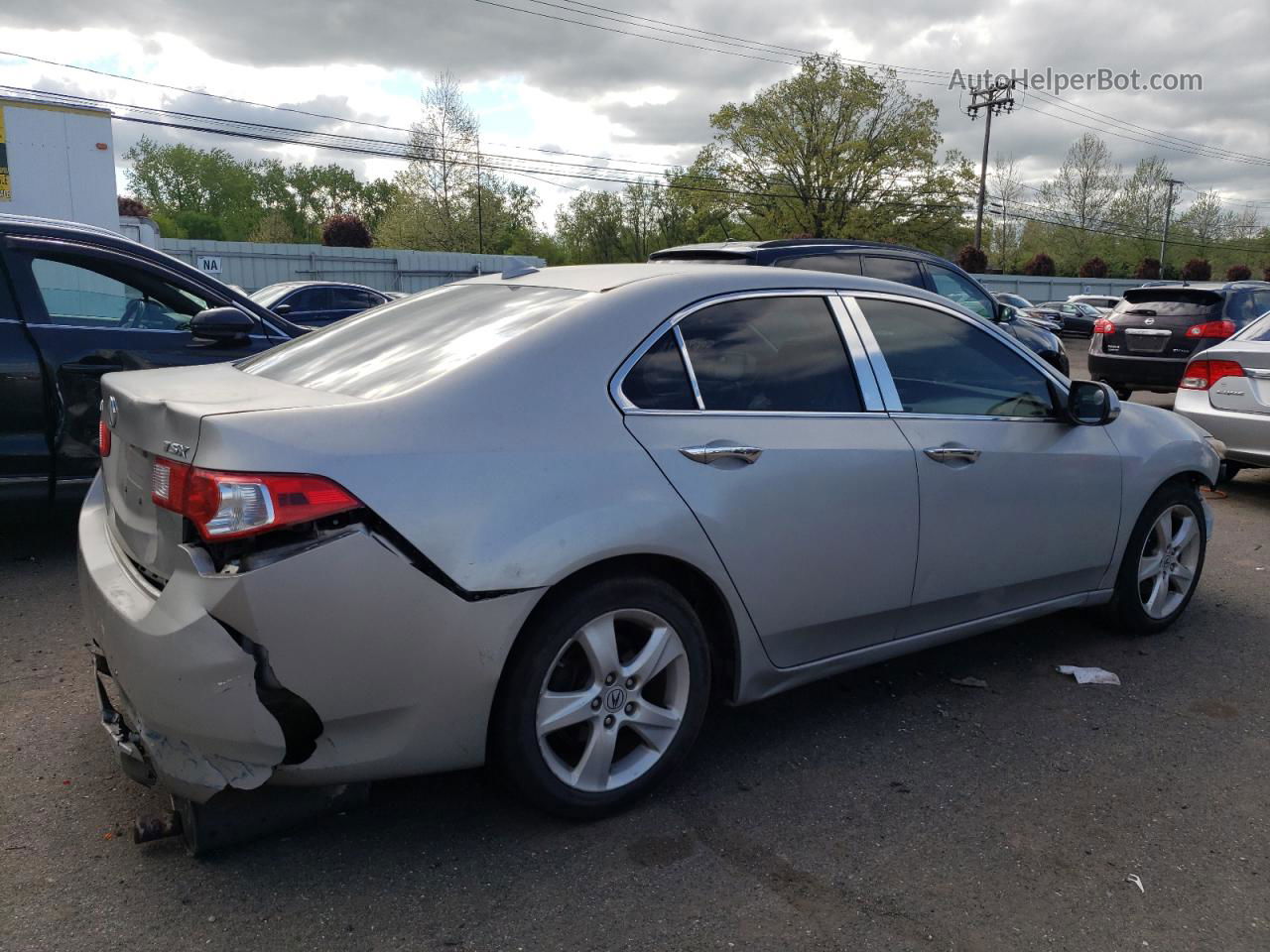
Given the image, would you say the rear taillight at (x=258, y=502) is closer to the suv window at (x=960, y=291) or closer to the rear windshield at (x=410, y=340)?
the rear windshield at (x=410, y=340)

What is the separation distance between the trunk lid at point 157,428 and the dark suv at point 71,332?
2.24 metres

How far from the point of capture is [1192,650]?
4.50 meters

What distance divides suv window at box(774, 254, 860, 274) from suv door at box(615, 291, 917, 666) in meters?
4.70

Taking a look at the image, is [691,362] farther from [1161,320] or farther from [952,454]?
[1161,320]

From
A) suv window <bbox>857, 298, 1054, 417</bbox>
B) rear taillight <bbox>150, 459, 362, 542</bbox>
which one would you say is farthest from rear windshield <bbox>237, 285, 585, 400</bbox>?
suv window <bbox>857, 298, 1054, 417</bbox>

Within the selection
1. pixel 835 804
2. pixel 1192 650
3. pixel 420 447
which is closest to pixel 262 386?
pixel 420 447

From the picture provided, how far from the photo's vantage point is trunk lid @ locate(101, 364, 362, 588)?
2555 mm

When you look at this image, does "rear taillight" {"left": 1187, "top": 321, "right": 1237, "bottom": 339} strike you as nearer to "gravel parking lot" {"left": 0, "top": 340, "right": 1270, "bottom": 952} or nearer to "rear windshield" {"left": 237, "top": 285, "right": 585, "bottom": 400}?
"gravel parking lot" {"left": 0, "top": 340, "right": 1270, "bottom": 952}

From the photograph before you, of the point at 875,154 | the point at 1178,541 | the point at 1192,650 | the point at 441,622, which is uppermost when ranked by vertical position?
the point at 875,154

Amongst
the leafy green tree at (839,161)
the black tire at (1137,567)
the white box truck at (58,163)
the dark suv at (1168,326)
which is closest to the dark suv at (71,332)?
the black tire at (1137,567)

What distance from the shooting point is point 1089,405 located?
4109 mm

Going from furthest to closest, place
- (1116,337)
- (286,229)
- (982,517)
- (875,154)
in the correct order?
(286,229)
(875,154)
(1116,337)
(982,517)

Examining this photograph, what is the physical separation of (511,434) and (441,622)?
516 millimetres

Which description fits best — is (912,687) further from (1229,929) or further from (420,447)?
(420,447)
